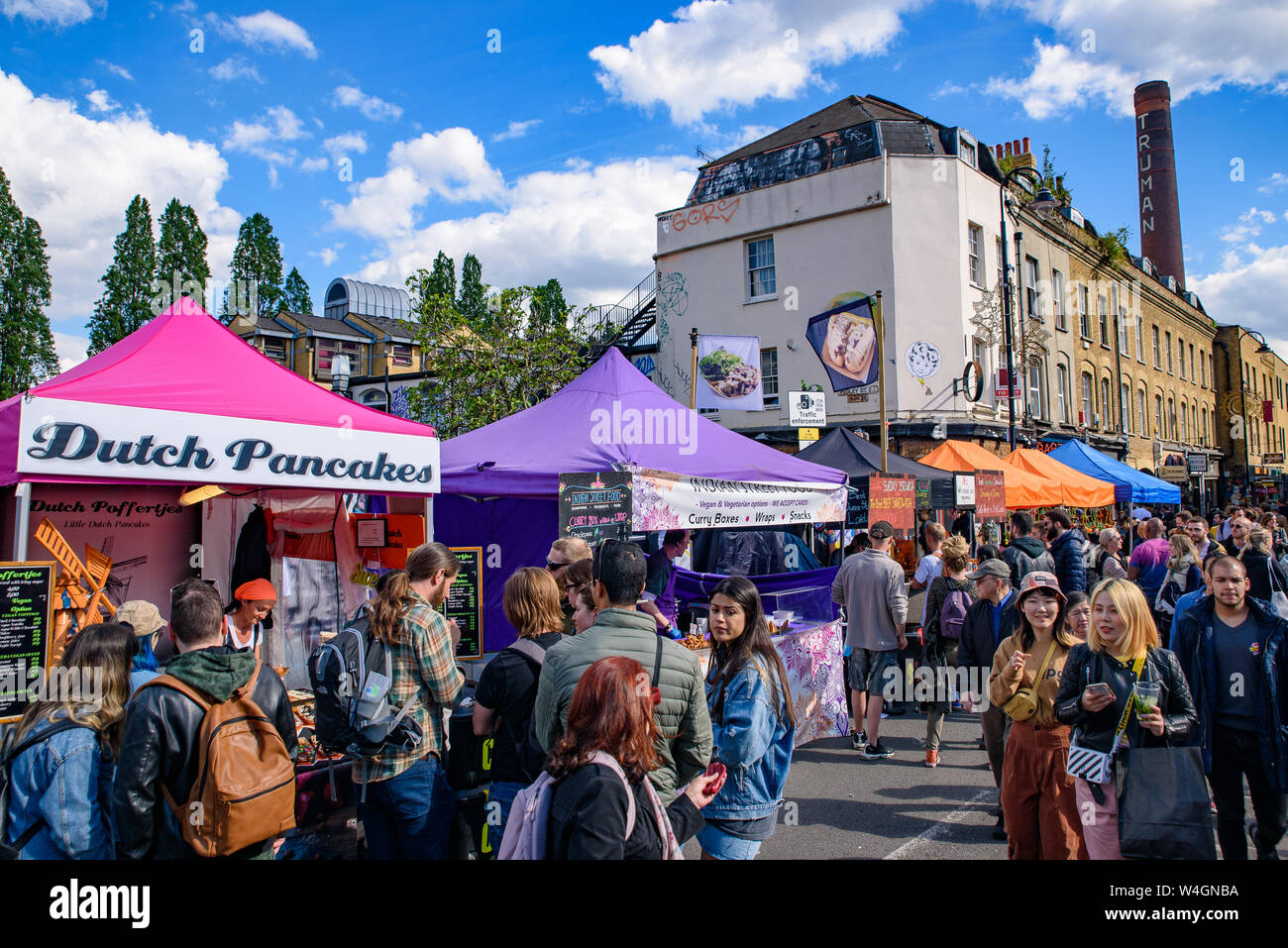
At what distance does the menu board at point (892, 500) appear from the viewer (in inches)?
364

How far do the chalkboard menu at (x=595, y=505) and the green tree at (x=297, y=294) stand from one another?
2124 inches

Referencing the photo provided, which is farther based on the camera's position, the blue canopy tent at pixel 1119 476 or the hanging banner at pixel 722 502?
the blue canopy tent at pixel 1119 476

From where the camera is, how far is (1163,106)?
144ft

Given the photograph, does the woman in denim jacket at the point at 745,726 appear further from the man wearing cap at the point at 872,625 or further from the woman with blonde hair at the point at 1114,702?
the man wearing cap at the point at 872,625

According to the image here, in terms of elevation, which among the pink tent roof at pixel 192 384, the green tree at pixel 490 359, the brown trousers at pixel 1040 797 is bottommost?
the brown trousers at pixel 1040 797

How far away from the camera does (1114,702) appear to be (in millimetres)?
3598

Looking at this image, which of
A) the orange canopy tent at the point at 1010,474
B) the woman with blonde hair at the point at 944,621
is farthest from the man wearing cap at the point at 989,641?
the orange canopy tent at the point at 1010,474

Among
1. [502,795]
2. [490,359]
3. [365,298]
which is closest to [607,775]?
[502,795]

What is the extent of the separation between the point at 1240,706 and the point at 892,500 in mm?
5461

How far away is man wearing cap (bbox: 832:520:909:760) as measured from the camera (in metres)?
6.90

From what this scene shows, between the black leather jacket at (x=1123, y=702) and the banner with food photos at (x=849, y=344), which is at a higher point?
the banner with food photos at (x=849, y=344)

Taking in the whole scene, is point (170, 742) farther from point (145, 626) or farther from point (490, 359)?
point (490, 359)
